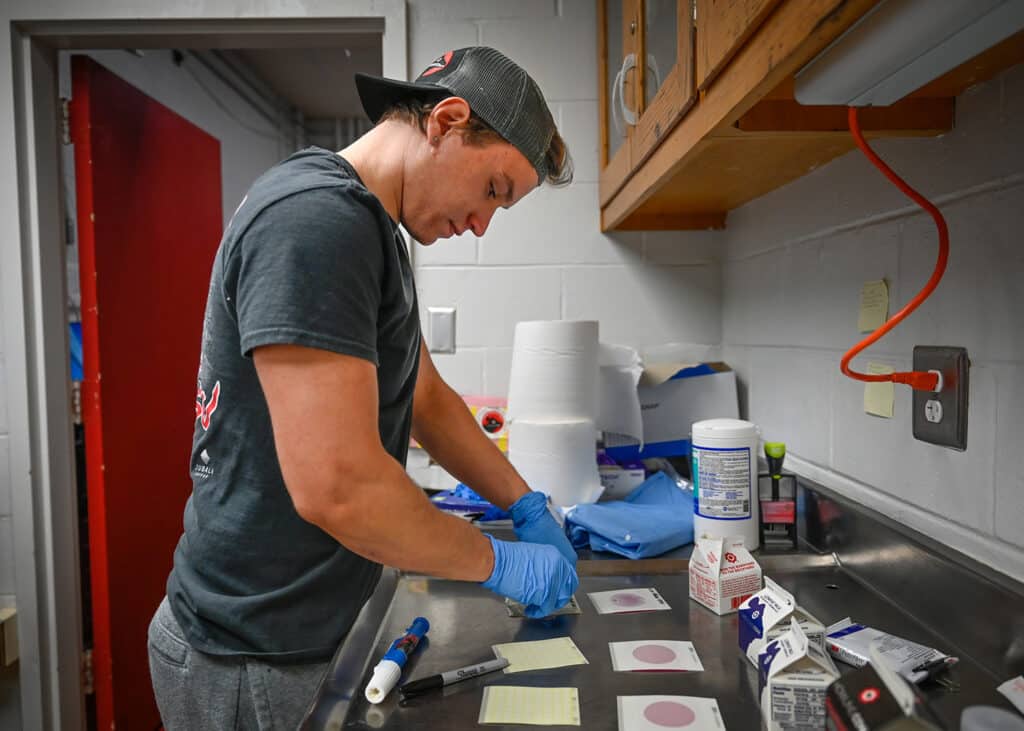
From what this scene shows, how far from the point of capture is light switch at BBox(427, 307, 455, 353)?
1.69 m

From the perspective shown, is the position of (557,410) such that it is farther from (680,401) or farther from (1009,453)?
(1009,453)

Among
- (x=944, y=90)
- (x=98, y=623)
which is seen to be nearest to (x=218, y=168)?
(x=98, y=623)

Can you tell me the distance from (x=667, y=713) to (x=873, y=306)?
2.23ft

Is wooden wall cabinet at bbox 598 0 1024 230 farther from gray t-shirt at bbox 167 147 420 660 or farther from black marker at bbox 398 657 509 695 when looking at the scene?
black marker at bbox 398 657 509 695

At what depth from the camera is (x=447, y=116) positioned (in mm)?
808

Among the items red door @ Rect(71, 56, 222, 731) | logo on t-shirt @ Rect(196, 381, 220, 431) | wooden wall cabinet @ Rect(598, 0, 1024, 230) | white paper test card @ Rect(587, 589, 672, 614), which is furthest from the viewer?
red door @ Rect(71, 56, 222, 731)

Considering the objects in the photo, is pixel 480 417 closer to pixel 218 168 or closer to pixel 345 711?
pixel 345 711

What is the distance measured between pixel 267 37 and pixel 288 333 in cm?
144

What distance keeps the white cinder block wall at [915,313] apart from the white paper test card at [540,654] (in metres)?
0.50

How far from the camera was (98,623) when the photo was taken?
1.80m

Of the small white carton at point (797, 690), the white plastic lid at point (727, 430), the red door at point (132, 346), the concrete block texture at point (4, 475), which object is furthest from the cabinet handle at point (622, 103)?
the concrete block texture at point (4, 475)

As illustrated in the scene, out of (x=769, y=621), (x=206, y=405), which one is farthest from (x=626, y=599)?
(x=206, y=405)

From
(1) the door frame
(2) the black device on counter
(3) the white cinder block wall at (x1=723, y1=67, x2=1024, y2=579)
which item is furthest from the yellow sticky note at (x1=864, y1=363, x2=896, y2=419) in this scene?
(1) the door frame

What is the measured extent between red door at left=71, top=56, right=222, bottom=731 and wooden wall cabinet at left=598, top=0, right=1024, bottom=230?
4.71ft
